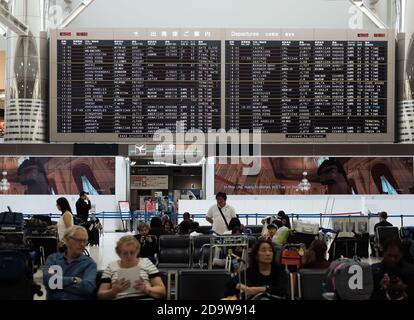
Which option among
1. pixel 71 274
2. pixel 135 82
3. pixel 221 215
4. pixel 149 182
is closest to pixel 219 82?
pixel 135 82

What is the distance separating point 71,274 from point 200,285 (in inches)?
44.7

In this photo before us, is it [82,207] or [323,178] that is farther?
[323,178]

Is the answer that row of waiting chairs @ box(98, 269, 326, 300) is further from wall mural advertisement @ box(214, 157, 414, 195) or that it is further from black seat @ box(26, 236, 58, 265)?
wall mural advertisement @ box(214, 157, 414, 195)

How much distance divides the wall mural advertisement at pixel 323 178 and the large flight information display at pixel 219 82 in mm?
1325

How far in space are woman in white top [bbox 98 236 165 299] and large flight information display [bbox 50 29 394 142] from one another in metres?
14.5

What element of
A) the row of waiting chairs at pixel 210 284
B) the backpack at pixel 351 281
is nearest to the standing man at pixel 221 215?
the row of waiting chairs at pixel 210 284

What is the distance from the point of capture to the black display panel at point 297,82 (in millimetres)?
21016

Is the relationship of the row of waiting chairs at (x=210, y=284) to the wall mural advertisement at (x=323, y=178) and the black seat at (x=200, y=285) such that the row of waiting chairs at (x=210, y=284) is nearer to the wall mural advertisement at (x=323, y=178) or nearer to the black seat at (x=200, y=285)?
the black seat at (x=200, y=285)

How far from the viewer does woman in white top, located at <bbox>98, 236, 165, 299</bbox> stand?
21.0 ft

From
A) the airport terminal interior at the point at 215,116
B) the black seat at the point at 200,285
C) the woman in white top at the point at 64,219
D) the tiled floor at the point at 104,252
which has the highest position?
the airport terminal interior at the point at 215,116

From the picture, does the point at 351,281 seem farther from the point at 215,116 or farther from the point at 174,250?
the point at 215,116

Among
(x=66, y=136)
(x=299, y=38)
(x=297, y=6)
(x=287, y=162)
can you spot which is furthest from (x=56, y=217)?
(x=297, y=6)

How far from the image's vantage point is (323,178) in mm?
22250
